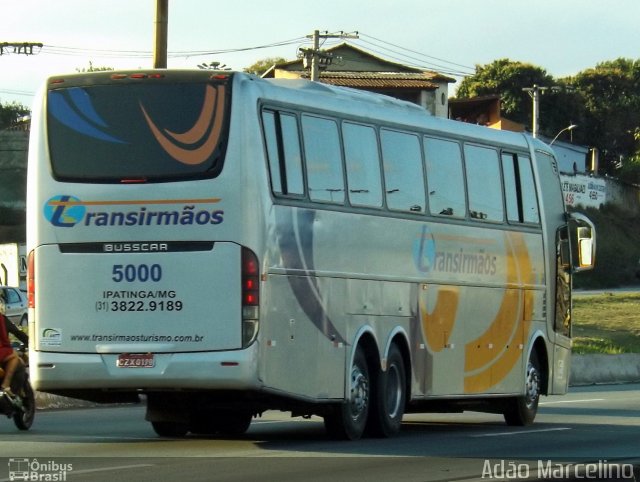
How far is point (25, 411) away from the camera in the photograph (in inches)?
687

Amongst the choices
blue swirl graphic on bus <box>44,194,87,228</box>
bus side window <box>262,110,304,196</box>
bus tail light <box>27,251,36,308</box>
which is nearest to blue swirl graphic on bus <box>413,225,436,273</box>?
bus side window <box>262,110,304,196</box>

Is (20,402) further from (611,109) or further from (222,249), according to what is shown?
(611,109)

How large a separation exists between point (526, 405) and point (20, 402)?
7.15 metres

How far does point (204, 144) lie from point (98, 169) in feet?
3.72

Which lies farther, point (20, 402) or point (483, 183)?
point (483, 183)

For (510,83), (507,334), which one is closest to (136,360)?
(507,334)

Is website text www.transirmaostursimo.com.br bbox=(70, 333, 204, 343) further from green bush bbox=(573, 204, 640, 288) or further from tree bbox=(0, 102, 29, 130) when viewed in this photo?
tree bbox=(0, 102, 29, 130)

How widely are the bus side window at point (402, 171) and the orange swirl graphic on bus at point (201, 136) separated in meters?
3.11

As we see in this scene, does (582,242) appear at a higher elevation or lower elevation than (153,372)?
higher

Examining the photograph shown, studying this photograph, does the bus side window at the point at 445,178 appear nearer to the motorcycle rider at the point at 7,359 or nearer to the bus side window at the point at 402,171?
the bus side window at the point at 402,171

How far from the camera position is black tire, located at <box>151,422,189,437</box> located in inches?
677

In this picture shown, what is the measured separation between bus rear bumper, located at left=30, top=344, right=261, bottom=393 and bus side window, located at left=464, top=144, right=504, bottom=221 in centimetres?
A: 582

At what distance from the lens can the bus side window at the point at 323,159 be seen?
15.9 meters

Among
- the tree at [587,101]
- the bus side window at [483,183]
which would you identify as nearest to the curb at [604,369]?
the bus side window at [483,183]
